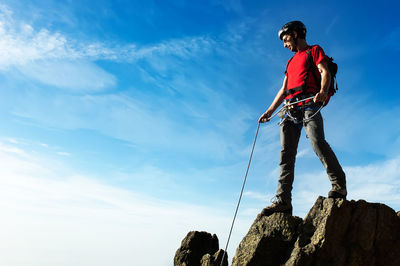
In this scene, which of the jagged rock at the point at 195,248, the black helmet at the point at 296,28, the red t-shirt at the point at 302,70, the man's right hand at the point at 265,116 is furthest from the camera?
the jagged rock at the point at 195,248

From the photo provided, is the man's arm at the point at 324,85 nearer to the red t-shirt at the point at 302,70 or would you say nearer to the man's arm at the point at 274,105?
the red t-shirt at the point at 302,70

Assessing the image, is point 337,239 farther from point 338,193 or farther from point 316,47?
point 316,47

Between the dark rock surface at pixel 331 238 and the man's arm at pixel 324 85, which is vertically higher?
the man's arm at pixel 324 85

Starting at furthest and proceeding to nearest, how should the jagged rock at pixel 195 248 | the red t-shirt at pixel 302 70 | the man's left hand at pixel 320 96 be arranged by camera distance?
the jagged rock at pixel 195 248
the red t-shirt at pixel 302 70
the man's left hand at pixel 320 96

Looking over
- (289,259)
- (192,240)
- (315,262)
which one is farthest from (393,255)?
(192,240)

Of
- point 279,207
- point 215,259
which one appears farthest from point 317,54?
point 215,259

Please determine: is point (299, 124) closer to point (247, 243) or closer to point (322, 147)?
point (322, 147)

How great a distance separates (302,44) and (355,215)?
16.0 ft

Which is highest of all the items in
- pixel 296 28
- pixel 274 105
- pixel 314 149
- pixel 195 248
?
pixel 296 28

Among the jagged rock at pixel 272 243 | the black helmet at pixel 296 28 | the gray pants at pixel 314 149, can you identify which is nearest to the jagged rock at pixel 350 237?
the jagged rock at pixel 272 243

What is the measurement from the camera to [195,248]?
44.5ft

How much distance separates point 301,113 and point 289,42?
6.94ft

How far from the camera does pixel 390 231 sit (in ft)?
26.9

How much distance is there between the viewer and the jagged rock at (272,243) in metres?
8.65
